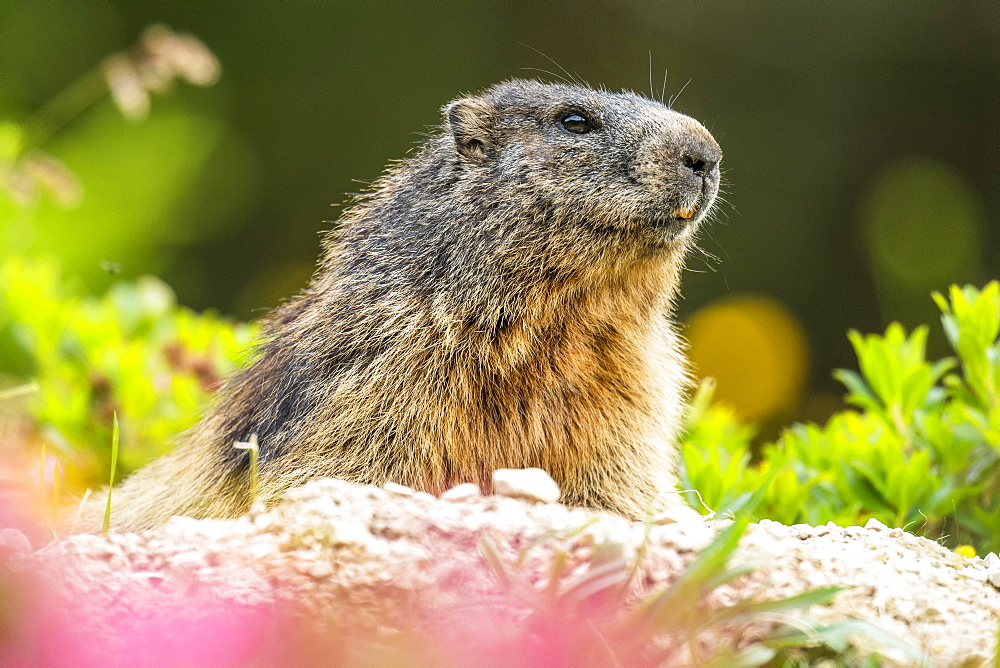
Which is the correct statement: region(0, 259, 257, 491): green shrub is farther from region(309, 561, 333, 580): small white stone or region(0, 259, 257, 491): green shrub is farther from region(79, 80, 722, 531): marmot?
region(309, 561, 333, 580): small white stone

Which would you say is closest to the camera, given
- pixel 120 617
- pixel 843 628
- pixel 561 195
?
pixel 843 628

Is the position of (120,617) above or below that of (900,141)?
below

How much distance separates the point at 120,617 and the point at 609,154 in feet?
7.89

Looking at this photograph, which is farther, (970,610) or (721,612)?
(970,610)

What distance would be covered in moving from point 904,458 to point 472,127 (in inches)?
83.8

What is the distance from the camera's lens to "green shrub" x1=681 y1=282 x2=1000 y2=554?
3.77 meters

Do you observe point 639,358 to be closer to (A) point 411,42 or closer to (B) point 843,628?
(B) point 843,628

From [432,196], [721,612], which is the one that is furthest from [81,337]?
[721,612]

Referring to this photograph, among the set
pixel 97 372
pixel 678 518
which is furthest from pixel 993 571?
pixel 97 372

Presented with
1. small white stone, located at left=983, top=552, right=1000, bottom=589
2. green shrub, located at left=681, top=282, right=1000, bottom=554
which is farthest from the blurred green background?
small white stone, located at left=983, top=552, right=1000, bottom=589

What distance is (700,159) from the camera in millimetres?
3764

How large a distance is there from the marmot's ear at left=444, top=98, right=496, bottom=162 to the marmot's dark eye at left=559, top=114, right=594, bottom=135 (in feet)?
0.97

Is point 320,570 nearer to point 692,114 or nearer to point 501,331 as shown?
point 501,331

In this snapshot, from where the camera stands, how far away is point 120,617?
212 cm
